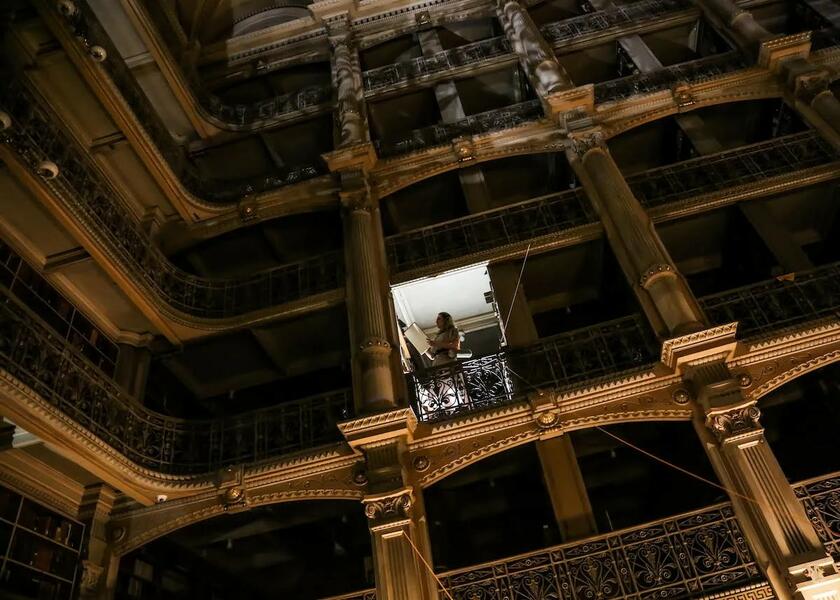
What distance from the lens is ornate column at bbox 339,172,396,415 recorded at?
822 cm

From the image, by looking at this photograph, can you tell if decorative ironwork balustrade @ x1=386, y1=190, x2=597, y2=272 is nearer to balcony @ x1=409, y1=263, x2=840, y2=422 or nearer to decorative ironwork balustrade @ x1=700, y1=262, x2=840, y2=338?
balcony @ x1=409, y1=263, x2=840, y2=422

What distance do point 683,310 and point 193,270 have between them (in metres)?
8.76

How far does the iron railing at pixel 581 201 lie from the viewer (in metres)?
10.0

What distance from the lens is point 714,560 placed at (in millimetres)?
6383

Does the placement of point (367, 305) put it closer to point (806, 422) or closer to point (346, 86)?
point (346, 86)

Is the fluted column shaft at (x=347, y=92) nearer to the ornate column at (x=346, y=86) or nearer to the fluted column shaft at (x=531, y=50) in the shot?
the ornate column at (x=346, y=86)

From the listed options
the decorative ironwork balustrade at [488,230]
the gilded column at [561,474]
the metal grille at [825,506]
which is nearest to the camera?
the metal grille at [825,506]

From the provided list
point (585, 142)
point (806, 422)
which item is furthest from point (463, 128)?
point (806, 422)

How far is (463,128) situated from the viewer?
1227cm

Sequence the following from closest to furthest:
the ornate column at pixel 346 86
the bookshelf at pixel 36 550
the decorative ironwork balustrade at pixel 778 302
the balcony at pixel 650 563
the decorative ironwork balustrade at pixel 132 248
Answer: the balcony at pixel 650 563 < the bookshelf at pixel 36 550 < the decorative ironwork balustrade at pixel 132 248 < the decorative ironwork balustrade at pixel 778 302 < the ornate column at pixel 346 86

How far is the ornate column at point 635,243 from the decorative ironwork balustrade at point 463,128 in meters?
1.51

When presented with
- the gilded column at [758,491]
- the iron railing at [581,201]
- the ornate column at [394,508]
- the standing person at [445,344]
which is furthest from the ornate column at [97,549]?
the gilded column at [758,491]

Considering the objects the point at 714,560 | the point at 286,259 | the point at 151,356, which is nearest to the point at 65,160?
the point at 151,356

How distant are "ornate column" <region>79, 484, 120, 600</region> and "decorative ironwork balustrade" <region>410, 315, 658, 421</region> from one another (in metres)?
4.11
